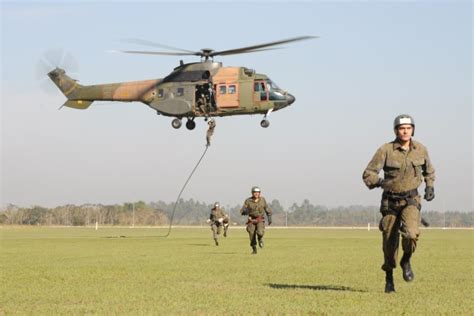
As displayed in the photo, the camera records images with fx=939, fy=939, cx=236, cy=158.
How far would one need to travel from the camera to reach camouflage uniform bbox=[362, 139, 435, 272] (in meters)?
12.7

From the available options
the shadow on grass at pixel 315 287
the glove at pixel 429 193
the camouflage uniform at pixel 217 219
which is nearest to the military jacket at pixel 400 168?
the glove at pixel 429 193

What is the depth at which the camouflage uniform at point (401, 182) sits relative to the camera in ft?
41.6

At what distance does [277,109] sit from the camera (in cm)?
4084

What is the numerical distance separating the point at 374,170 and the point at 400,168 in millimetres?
350

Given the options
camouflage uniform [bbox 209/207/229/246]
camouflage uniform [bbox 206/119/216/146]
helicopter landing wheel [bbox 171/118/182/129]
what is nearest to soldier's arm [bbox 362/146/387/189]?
camouflage uniform [bbox 206/119/216/146]

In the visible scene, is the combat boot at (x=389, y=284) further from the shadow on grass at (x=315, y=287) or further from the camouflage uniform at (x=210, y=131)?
the camouflage uniform at (x=210, y=131)

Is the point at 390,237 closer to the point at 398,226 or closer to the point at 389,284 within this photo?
the point at 398,226

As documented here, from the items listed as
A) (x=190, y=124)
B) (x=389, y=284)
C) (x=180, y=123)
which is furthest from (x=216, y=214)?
(x=389, y=284)

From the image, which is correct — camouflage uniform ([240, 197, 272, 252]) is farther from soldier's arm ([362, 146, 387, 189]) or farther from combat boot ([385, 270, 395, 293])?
soldier's arm ([362, 146, 387, 189])

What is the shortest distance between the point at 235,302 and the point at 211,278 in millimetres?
4254

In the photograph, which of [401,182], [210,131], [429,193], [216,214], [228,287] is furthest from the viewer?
[216,214]

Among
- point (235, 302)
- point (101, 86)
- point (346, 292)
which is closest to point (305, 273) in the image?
point (346, 292)

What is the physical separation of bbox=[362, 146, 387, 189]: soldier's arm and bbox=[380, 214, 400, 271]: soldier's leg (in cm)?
53

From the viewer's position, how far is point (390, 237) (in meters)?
13.0
